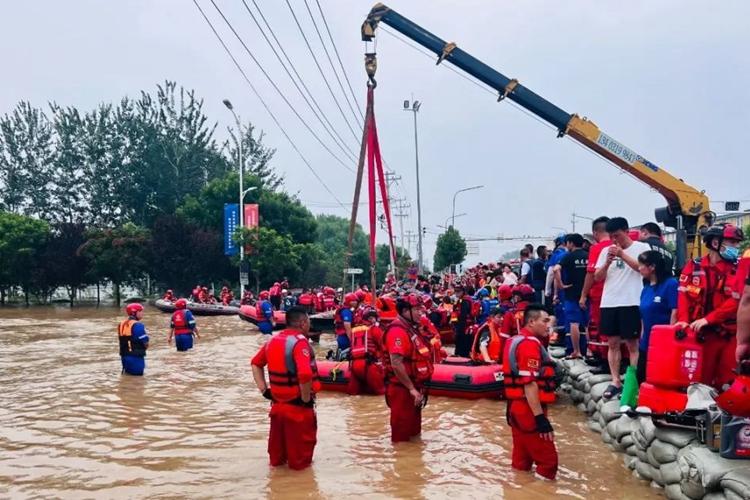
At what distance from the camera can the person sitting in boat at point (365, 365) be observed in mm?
10492

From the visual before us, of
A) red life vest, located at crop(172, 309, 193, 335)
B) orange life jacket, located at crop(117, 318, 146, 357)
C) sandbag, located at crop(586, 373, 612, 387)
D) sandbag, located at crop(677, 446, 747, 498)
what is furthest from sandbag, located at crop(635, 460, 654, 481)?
red life vest, located at crop(172, 309, 193, 335)

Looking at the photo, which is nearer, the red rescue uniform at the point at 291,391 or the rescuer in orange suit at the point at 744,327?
the rescuer in orange suit at the point at 744,327

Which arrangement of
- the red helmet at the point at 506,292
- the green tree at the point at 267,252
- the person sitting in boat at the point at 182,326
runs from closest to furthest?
1. the red helmet at the point at 506,292
2. the person sitting in boat at the point at 182,326
3. the green tree at the point at 267,252

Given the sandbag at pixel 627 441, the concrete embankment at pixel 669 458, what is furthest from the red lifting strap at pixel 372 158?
the sandbag at pixel 627 441

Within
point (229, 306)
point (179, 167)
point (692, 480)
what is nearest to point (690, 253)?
point (692, 480)

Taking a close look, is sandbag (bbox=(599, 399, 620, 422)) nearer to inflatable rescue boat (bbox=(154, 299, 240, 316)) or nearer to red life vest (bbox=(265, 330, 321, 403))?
red life vest (bbox=(265, 330, 321, 403))

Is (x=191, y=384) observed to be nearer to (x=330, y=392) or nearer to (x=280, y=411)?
(x=330, y=392)

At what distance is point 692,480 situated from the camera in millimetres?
4895

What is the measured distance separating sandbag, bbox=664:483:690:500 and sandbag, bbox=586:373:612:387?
2.54 metres

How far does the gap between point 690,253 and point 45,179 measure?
189 feet

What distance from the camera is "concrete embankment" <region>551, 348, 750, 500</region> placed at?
4.63m

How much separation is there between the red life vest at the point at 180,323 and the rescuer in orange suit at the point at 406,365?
34.7 feet

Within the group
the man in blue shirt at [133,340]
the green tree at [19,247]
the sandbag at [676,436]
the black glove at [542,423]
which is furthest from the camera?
the green tree at [19,247]

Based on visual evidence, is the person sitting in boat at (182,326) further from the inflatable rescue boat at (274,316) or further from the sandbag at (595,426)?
the sandbag at (595,426)
